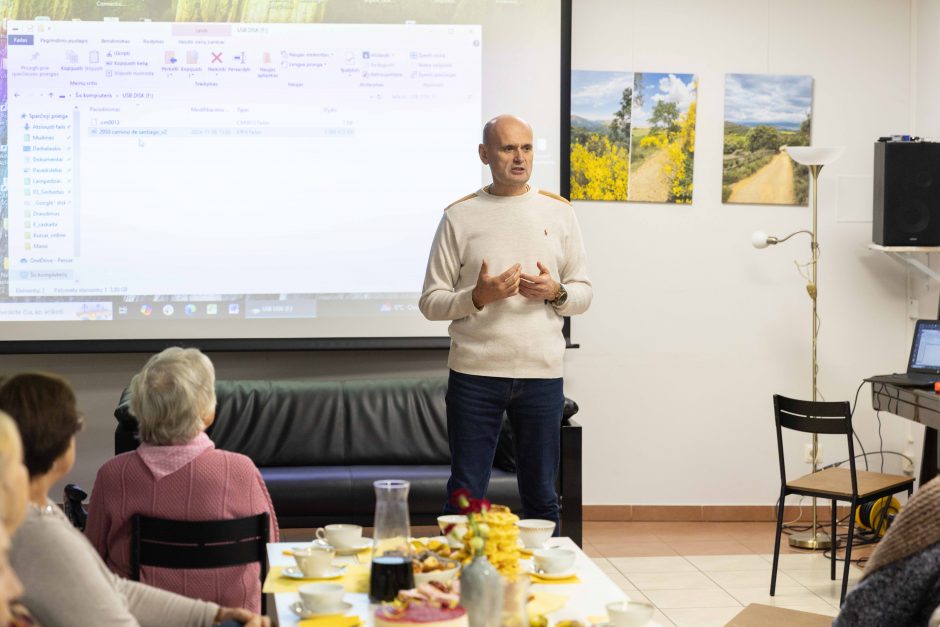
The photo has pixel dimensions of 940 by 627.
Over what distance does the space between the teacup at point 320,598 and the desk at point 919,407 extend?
3.29 meters

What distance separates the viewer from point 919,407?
4.91 metres

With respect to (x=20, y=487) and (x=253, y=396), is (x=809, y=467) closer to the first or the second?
(x=253, y=396)

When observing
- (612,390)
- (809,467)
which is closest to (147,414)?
(612,390)

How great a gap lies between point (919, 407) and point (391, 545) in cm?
333

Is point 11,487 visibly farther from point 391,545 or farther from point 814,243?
point 814,243

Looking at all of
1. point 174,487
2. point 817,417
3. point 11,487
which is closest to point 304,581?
point 174,487

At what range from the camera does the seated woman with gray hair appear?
2.70m

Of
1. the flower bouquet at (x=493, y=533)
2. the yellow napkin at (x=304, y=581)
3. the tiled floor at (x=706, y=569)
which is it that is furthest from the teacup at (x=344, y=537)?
the tiled floor at (x=706, y=569)

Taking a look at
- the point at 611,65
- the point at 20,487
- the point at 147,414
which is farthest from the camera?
the point at 611,65

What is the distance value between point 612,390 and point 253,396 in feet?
5.92

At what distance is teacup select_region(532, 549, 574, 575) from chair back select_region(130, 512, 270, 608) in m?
0.64

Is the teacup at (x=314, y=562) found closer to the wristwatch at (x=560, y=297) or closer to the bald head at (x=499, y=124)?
the wristwatch at (x=560, y=297)

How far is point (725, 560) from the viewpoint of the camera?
5254 mm

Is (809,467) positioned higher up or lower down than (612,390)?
lower down
